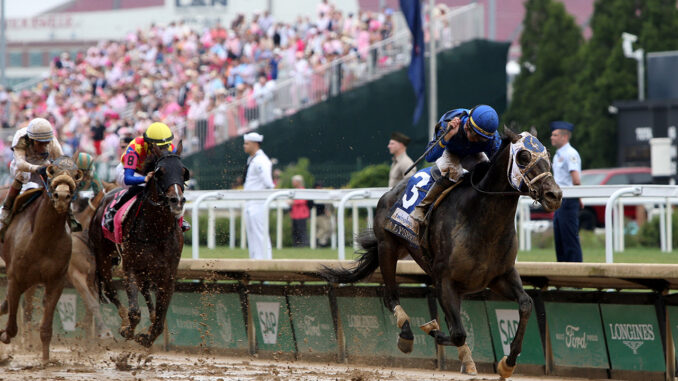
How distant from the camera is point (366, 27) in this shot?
23047mm

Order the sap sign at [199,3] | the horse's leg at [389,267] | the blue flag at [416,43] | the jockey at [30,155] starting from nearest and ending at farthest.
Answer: the horse's leg at [389,267]
the jockey at [30,155]
the blue flag at [416,43]
the sap sign at [199,3]

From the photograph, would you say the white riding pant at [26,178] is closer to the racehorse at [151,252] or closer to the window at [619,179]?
the racehorse at [151,252]

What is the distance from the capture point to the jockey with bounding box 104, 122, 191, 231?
823 cm

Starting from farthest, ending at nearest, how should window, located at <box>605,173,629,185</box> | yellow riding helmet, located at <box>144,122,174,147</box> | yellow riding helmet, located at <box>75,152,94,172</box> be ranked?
window, located at <box>605,173,629,185</box> < yellow riding helmet, located at <box>75,152,94,172</box> < yellow riding helmet, located at <box>144,122,174,147</box>

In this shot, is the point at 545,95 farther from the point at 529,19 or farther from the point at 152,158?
the point at 152,158

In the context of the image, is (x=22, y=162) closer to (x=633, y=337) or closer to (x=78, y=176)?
(x=78, y=176)

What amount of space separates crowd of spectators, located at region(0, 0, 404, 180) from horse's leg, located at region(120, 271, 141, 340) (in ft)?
36.1

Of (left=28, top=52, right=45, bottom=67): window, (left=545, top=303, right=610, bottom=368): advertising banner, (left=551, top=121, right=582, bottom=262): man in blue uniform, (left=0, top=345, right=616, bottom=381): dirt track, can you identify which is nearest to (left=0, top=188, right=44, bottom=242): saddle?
(left=0, top=345, right=616, bottom=381): dirt track

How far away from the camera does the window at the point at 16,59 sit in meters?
51.6

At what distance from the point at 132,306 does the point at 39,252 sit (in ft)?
2.64

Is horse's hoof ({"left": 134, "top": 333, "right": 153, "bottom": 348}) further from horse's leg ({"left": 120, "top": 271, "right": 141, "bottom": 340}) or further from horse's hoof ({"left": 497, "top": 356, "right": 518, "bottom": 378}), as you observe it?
horse's hoof ({"left": 497, "top": 356, "right": 518, "bottom": 378})

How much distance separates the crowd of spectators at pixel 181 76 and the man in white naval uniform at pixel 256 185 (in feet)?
27.4

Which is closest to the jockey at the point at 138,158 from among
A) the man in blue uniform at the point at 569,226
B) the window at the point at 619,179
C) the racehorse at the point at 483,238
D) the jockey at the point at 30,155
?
the jockey at the point at 30,155

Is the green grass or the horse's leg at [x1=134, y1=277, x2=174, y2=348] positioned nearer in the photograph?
the horse's leg at [x1=134, y1=277, x2=174, y2=348]
